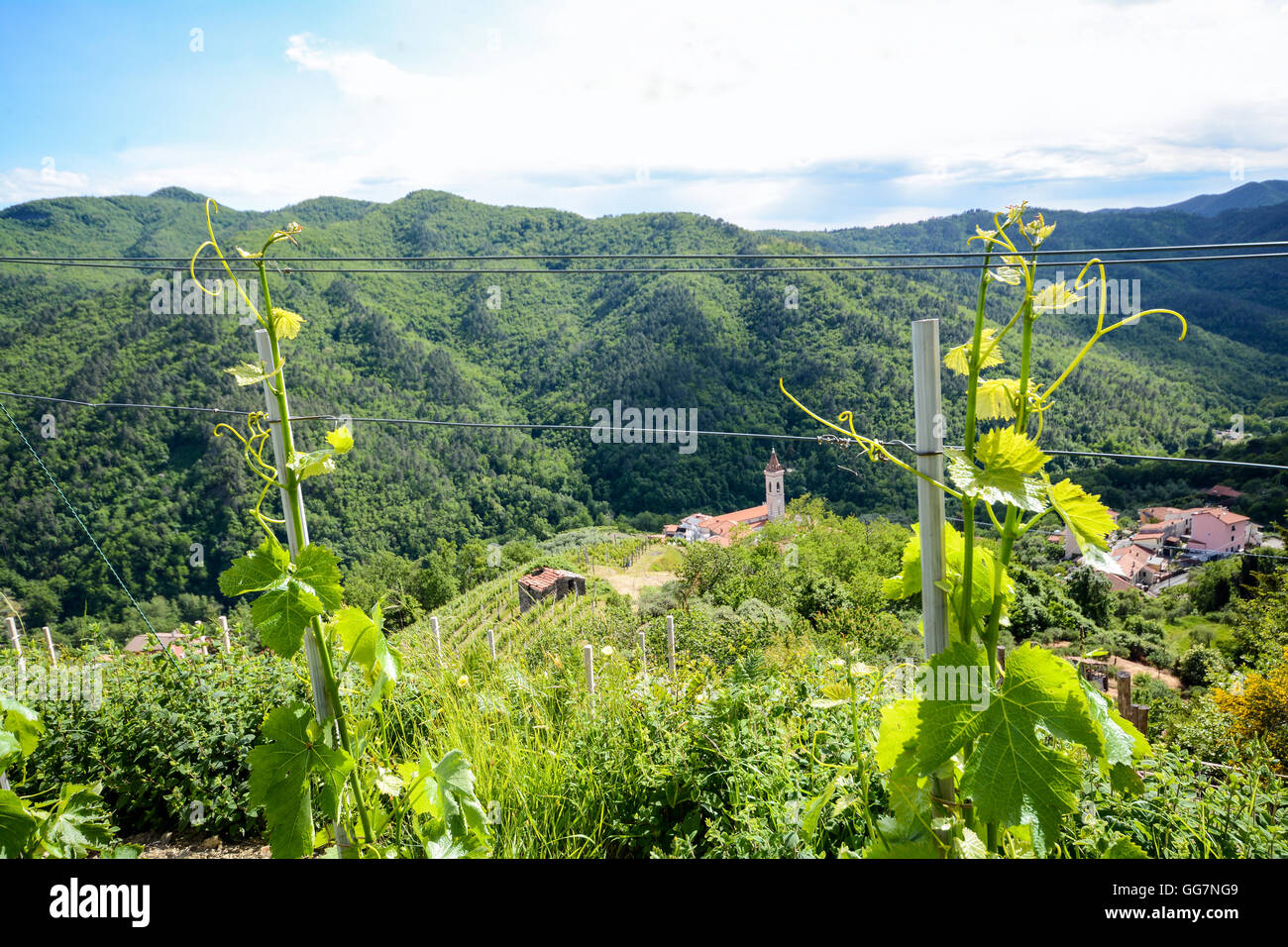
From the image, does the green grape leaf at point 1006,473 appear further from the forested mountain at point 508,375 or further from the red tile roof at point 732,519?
the red tile roof at point 732,519

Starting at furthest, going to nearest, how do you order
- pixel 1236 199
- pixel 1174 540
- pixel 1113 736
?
pixel 1236 199 < pixel 1174 540 < pixel 1113 736

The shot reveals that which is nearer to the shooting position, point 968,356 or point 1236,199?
point 968,356

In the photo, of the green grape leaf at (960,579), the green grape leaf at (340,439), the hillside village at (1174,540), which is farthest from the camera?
the hillside village at (1174,540)

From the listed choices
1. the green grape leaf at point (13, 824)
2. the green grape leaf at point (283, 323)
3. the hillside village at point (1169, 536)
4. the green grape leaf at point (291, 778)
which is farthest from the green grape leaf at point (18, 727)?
the hillside village at point (1169, 536)

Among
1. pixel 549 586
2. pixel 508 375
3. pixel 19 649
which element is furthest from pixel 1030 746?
pixel 508 375

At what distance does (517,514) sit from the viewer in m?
31.6

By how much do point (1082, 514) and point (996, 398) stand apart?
0.23 metres

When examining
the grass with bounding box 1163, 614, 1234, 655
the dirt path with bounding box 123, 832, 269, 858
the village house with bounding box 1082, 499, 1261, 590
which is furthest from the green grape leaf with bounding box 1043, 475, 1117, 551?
the village house with bounding box 1082, 499, 1261, 590

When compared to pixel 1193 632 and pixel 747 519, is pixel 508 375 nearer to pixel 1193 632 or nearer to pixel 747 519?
pixel 747 519

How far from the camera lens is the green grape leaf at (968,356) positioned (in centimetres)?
115

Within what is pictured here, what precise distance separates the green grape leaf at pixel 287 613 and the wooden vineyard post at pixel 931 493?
1115mm

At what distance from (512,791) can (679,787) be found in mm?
509

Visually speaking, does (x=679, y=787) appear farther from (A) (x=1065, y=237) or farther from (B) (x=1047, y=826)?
(A) (x=1065, y=237)

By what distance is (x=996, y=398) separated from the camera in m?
1.16
